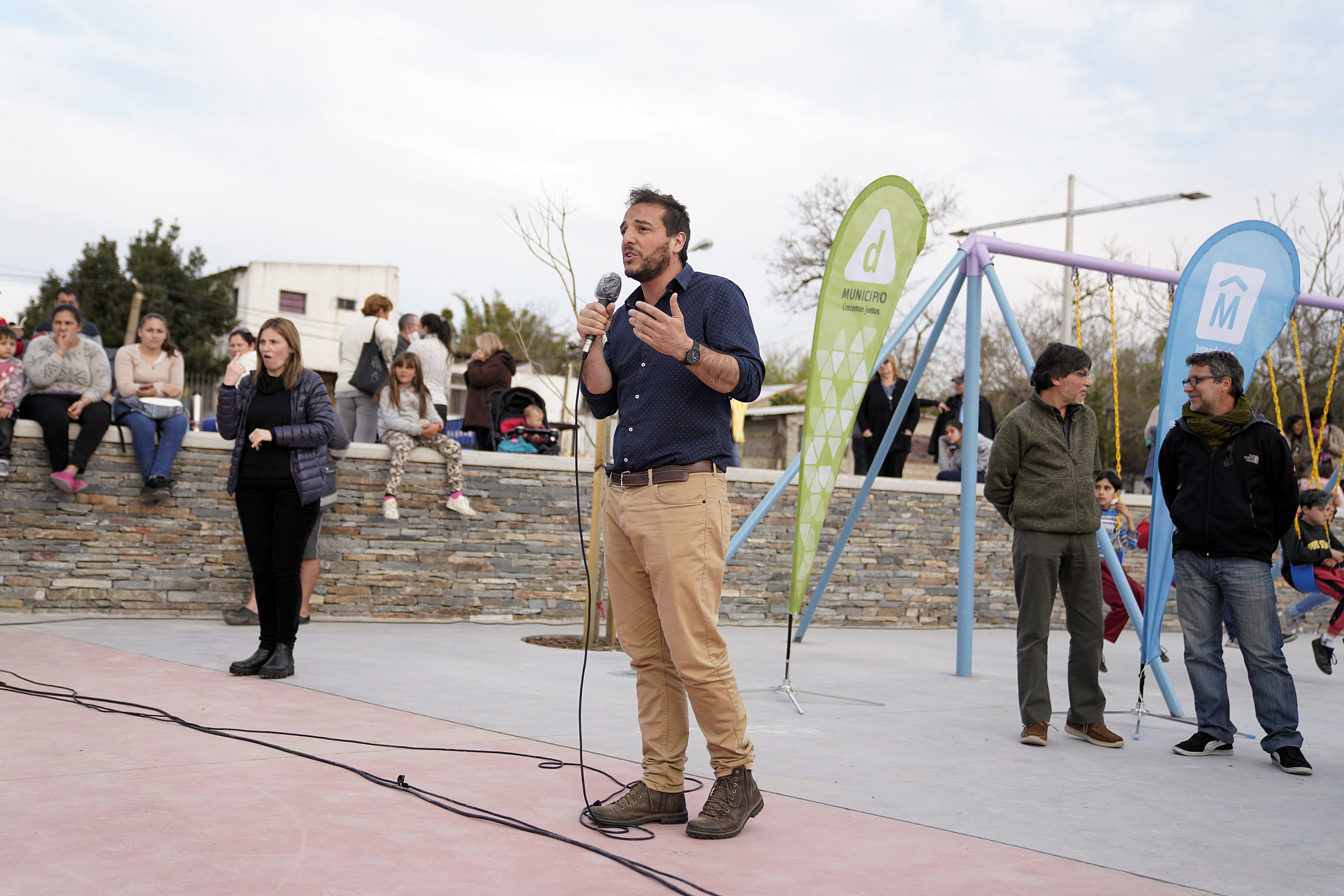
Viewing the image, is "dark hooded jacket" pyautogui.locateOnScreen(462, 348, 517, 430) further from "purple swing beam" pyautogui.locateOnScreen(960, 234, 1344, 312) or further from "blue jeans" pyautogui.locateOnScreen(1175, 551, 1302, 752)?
"blue jeans" pyautogui.locateOnScreen(1175, 551, 1302, 752)

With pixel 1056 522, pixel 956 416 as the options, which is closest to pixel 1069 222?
pixel 956 416

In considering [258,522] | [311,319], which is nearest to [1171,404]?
[258,522]

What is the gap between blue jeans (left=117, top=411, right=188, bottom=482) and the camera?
873 cm

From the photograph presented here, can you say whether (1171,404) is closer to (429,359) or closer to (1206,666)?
(1206,666)

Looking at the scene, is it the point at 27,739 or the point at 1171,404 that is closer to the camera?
the point at 27,739

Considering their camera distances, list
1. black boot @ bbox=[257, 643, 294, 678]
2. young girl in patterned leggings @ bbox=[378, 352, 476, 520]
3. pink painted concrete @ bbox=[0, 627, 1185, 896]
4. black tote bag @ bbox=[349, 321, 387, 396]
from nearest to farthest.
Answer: pink painted concrete @ bbox=[0, 627, 1185, 896] → black boot @ bbox=[257, 643, 294, 678] → young girl in patterned leggings @ bbox=[378, 352, 476, 520] → black tote bag @ bbox=[349, 321, 387, 396]

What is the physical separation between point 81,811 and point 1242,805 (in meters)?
4.18

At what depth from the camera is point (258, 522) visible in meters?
6.45

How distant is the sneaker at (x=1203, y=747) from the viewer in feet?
18.3

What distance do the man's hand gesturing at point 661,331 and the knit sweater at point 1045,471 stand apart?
9.50 feet

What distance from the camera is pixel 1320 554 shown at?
29.1 ft

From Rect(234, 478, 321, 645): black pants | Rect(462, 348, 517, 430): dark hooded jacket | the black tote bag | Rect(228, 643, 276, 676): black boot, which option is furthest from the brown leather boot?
Rect(462, 348, 517, 430): dark hooded jacket

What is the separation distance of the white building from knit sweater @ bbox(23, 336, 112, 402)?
39.2m

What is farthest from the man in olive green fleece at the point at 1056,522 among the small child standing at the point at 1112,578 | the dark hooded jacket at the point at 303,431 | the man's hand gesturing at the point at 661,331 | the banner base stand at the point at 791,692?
the dark hooded jacket at the point at 303,431
